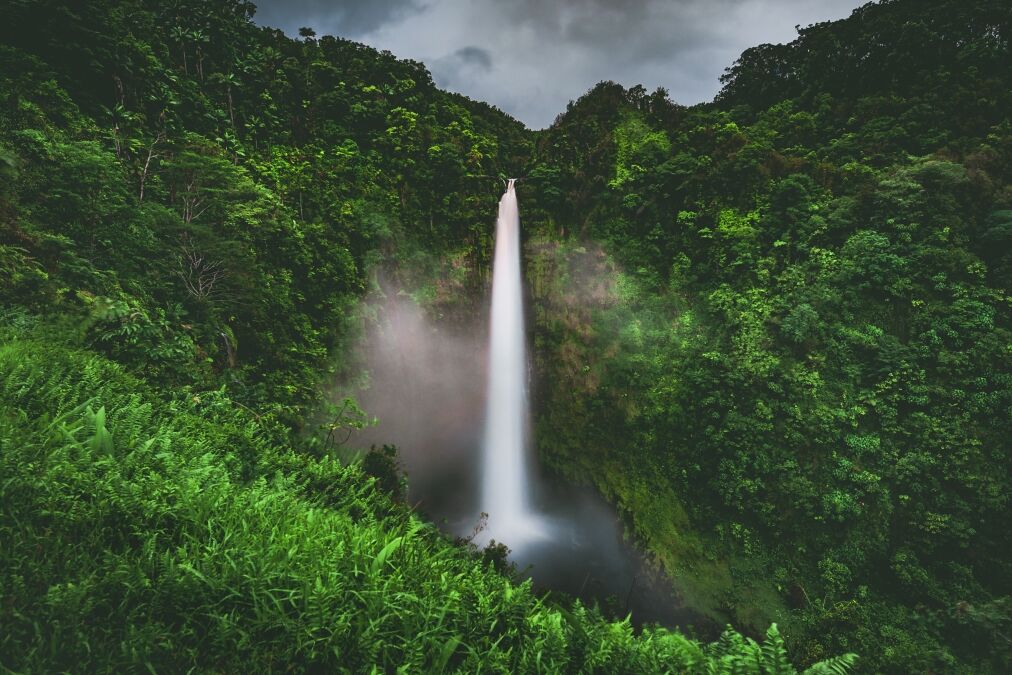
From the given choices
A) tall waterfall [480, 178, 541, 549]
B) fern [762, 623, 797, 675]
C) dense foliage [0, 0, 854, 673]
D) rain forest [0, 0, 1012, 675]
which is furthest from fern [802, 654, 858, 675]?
tall waterfall [480, 178, 541, 549]

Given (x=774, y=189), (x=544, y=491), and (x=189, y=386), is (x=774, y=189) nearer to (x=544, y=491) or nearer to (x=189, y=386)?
(x=544, y=491)

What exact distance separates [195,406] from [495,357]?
14.8 m

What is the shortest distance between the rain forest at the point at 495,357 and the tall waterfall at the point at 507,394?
0.15 meters

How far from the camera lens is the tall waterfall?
1794 centimetres

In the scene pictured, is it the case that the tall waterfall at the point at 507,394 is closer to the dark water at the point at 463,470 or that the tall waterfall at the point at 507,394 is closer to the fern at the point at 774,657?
the dark water at the point at 463,470

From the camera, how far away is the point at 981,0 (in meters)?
15.4

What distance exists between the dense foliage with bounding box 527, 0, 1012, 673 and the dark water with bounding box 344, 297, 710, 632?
1.17 m

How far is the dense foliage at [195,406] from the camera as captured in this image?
7.32ft

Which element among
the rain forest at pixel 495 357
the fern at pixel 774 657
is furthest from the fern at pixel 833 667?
the rain forest at pixel 495 357

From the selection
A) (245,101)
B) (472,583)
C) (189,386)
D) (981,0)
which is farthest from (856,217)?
(245,101)

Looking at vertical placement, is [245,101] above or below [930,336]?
above

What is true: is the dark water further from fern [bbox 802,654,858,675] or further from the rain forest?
fern [bbox 802,654,858,675]

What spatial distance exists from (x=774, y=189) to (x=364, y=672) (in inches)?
770

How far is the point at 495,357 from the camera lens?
20016mm
